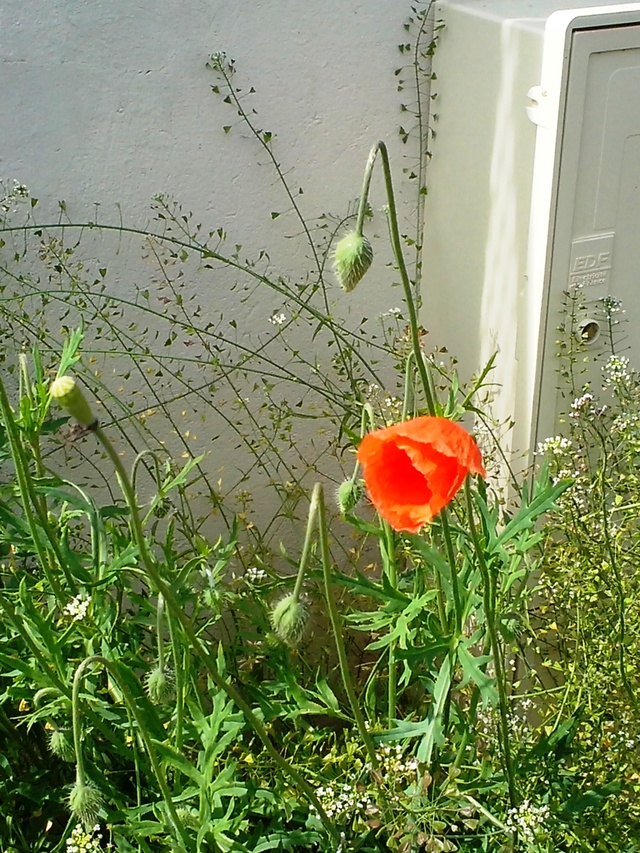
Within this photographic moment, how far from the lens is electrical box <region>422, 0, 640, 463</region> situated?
4.25 feet

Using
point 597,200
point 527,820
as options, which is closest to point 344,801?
point 527,820

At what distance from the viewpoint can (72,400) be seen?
0.67 meters

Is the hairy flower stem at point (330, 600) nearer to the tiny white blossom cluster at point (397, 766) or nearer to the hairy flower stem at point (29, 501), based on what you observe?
the tiny white blossom cluster at point (397, 766)

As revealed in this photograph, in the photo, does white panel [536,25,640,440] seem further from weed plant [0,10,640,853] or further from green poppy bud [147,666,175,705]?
green poppy bud [147,666,175,705]

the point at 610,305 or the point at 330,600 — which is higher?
the point at 610,305

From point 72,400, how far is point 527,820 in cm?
69

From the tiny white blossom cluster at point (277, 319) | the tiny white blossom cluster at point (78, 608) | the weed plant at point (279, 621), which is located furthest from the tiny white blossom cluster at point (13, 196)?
the tiny white blossom cluster at point (78, 608)

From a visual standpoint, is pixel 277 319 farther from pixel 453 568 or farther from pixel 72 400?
pixel 72 400

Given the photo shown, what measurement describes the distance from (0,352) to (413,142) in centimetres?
87

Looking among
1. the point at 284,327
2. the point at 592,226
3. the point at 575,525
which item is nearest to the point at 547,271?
the point at 592,226

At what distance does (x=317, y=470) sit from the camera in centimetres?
192

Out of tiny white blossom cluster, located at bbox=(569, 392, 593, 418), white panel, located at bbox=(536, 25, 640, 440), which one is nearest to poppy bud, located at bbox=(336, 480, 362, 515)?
tiny white blossom cluster, located at bbox=(569, 392, 593, 418)

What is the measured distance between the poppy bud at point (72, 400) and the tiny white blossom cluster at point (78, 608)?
43cm

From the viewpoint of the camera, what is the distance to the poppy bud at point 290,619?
35.5 inches
